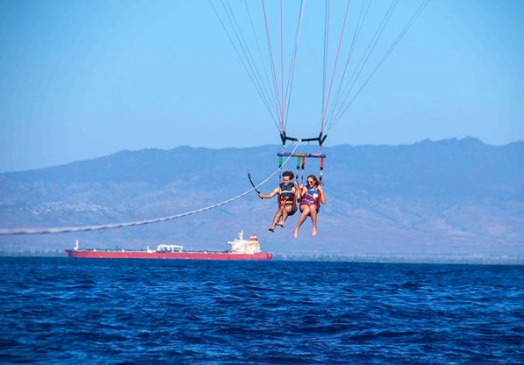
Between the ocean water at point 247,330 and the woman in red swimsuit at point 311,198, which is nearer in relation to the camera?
the ocean water at point 247,330

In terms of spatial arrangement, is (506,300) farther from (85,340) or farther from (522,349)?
(85,340)

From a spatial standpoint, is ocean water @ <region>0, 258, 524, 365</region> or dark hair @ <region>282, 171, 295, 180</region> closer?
ocean water @ <region>0, 258, 524, 365</region>

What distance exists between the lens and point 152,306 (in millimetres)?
41875

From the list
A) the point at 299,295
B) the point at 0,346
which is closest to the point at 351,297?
the point at 299,295

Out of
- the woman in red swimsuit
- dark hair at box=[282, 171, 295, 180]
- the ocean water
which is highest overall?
dark hair at box=[282, 171, 295, 180]

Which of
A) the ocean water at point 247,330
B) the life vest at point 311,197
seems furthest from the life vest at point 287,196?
the ocean water at point 247,330

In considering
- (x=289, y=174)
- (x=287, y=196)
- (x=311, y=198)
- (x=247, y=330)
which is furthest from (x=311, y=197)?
(x=247, y=330)

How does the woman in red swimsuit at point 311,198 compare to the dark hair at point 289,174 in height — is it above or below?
below

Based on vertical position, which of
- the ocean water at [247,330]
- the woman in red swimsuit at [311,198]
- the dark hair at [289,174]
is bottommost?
the ocean water at [247,330]

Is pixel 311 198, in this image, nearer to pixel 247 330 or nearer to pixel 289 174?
pixel 289 174

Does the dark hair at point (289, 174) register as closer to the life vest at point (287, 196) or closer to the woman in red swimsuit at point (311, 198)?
the life vest at point (287, 196)

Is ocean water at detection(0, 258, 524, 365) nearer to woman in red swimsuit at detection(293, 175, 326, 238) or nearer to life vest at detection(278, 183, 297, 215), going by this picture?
woman in red swimsuit at detection(293, 175, 326, 238)

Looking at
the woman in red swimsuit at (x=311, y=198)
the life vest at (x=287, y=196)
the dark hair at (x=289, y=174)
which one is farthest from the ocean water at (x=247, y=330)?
the dark hair at (x=289, y=174)

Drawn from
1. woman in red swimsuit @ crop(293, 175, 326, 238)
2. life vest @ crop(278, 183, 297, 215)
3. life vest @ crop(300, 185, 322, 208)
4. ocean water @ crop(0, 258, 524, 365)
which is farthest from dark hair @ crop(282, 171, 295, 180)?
ocean water @ crop(0, 258, 524, 365)
